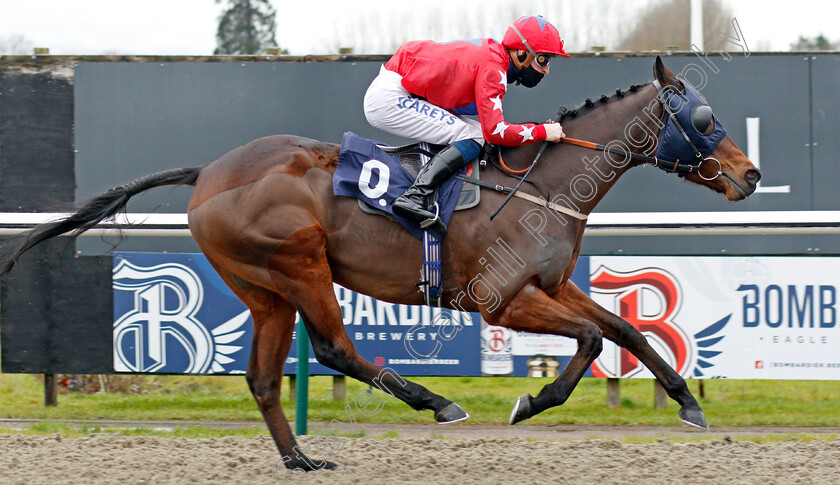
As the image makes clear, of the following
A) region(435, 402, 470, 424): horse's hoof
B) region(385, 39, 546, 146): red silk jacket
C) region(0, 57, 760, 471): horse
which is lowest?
region(435, 402, 470, 424): horse's hoof

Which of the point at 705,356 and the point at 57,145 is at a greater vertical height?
the point at 57,145

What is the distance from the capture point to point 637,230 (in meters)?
5.77

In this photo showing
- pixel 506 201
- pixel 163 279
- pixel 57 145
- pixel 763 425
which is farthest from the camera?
pixel 57 145

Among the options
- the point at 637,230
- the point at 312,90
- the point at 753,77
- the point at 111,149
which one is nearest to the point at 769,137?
the point at 753,77

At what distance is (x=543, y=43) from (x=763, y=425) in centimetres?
301

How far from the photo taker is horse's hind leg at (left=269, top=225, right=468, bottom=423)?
4.23 metres

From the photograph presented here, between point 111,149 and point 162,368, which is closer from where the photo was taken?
point 162,368

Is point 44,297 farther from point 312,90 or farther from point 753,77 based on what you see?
point 753,77

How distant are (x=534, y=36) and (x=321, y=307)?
1.64 m

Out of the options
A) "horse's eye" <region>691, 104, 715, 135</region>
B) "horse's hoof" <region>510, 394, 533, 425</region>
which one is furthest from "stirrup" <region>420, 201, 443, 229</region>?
"horse's eye" <region>691, 104, 715, 135</region>

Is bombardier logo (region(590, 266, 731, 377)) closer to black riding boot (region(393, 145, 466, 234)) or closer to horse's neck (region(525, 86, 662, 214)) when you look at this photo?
horse's neck (region(525, 86, 662, 214))

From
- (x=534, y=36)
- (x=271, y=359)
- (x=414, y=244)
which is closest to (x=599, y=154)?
(x=534, y=36)

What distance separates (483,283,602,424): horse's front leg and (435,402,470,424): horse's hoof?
Answer: 11.2 inches

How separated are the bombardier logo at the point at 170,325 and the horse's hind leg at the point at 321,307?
1.88 metres
